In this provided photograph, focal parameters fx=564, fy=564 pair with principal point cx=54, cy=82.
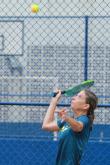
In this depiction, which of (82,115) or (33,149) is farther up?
(82,115)

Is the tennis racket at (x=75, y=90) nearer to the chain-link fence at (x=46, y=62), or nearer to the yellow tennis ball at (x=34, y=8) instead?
the chain-link fence at (x=46, y=62)

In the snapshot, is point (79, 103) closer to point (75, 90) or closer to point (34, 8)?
point (75, 90)

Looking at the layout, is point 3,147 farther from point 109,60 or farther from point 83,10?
point 83,10

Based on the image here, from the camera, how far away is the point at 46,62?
930 centimetres

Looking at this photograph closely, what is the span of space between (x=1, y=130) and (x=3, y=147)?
2.40 metres

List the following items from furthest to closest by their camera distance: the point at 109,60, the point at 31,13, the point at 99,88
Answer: the point at 31,13, the point at 109,60, the point at 99,88

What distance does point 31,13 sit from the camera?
10.1 m

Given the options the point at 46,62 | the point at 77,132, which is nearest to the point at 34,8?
the point at 46,62

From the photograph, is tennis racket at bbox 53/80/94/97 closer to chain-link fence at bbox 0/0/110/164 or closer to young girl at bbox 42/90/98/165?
young girl at bbox 42/90/98/165

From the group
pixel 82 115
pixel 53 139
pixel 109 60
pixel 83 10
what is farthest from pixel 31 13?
pixel 82 115

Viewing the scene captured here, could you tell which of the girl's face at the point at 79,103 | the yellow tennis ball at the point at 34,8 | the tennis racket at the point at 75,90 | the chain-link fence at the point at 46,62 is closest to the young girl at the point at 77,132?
the girl's face at the point at 79,103

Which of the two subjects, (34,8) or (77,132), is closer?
(77,132)

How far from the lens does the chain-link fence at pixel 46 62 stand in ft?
28.7

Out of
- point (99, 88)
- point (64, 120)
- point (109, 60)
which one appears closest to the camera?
point (64, 120)
